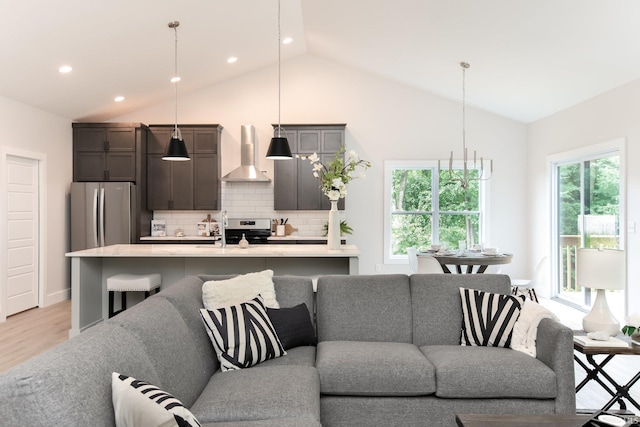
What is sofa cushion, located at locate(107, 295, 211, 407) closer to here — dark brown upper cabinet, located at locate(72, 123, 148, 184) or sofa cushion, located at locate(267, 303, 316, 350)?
sofa cushion, located at locate(267, 303, 316, 350)

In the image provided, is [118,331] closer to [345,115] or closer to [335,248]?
[335,248]

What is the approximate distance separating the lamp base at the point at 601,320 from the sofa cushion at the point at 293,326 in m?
1.64

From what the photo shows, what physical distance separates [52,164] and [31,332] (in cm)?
258

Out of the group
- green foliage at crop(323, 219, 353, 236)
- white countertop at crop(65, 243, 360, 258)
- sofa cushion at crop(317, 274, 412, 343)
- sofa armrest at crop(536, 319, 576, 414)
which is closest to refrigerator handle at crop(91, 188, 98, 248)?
white countertop at crop(65, 243, 360, 258)

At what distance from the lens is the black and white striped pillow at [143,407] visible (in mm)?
1414

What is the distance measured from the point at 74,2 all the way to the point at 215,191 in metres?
3.66

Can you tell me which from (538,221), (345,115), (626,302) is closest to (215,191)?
(345,115)

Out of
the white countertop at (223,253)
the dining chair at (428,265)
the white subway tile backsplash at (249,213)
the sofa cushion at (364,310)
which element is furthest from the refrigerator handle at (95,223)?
the sofa cushion at (364,310)

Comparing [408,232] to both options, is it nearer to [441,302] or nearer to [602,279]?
[441,302]

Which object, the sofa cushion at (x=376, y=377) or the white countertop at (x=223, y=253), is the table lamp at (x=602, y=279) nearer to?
the sofa cushion at (x=376, y=377)

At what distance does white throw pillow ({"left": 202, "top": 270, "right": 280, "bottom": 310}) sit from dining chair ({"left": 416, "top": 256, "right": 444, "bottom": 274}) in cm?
252

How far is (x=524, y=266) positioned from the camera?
26.4 feet

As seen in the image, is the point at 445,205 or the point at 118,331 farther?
the point at 445,205

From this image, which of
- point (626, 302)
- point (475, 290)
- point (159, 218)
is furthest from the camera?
point (159, 218)
